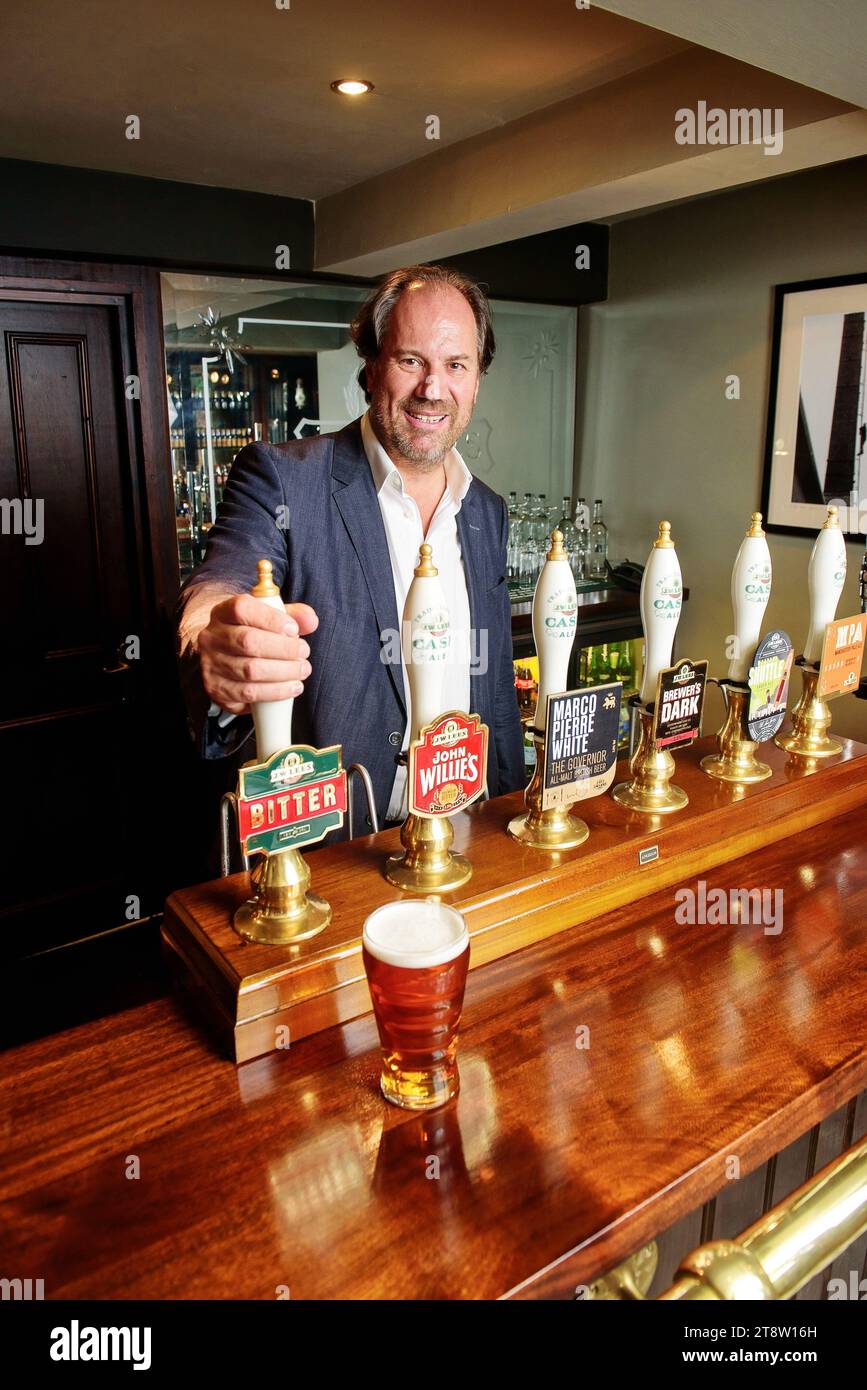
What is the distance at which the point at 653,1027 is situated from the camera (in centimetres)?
108

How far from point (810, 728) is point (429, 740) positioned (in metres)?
0.92

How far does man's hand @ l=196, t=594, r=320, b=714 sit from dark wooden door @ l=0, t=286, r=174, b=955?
2.53 meters

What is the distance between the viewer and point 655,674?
4.83ft

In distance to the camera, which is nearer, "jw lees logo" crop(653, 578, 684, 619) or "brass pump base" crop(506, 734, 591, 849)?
"brass pump base" crop(506, 734, 591, 849)

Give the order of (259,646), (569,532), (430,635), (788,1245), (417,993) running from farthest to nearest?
(569,532) → (430,635) → (259,646) → (417,993) → (788,1245)

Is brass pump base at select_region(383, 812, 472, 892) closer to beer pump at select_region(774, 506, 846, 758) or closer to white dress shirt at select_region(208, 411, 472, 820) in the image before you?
white dress shirt at select_region(208, 411, 472, 820)

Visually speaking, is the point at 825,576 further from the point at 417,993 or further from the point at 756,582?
the point at 417,993

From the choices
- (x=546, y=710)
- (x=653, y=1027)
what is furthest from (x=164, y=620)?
(x=653, y=1027)

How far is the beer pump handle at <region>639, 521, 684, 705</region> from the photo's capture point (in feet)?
4.70

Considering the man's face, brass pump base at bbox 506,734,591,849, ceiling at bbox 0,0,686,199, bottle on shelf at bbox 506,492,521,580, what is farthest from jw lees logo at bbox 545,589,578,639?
bottle on shelf at bbox 506,492,521,580

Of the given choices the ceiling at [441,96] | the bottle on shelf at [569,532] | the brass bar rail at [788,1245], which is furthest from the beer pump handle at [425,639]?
the bottle on shelf at [569,532]

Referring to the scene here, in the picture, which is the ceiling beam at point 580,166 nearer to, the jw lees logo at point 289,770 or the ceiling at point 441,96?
the ceiling at point 441,96

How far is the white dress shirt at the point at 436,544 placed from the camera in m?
1.96

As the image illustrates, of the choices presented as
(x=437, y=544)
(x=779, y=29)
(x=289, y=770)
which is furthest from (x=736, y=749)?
(x=779, y=29)
